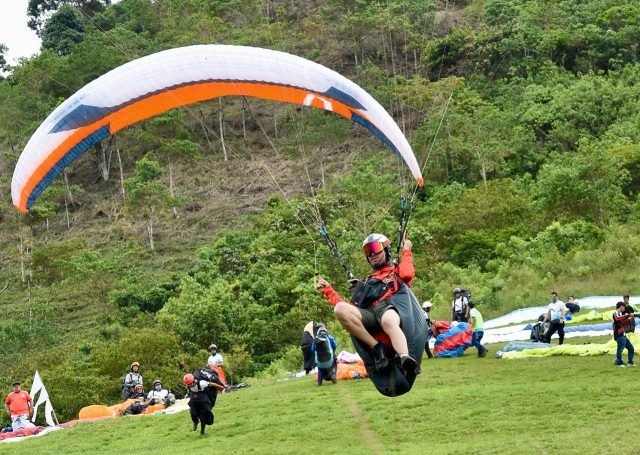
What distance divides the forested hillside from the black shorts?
9.71 metres

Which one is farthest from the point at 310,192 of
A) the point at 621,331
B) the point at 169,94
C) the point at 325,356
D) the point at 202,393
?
the point at 169,94

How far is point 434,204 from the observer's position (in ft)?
129

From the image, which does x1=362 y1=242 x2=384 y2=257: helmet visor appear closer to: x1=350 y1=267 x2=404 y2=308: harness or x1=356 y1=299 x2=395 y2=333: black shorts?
x1=350 y1=267 x2=404 y2=308: harness

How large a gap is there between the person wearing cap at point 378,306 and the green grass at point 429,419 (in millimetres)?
2536

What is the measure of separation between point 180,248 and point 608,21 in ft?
84.3

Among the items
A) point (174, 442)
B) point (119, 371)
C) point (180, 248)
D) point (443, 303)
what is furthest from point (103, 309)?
point (174, 442)

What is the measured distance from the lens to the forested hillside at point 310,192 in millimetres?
28078

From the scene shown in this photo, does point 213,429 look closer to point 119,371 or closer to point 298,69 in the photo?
point 298,69

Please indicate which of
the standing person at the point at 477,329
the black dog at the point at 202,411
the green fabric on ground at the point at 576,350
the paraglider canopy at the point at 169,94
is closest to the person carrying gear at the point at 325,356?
the black dog at the point at 202,411

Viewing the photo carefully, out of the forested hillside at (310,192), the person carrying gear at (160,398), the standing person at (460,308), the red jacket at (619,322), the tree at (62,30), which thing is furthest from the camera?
the tree at (62,30)

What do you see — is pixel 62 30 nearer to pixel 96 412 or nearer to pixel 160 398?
pixel 96 412

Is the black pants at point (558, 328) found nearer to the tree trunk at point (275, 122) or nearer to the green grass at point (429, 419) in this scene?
the green grass at point (429, 419)

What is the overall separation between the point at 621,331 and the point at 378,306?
6390mm

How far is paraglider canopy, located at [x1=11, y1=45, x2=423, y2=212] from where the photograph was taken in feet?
36.7
